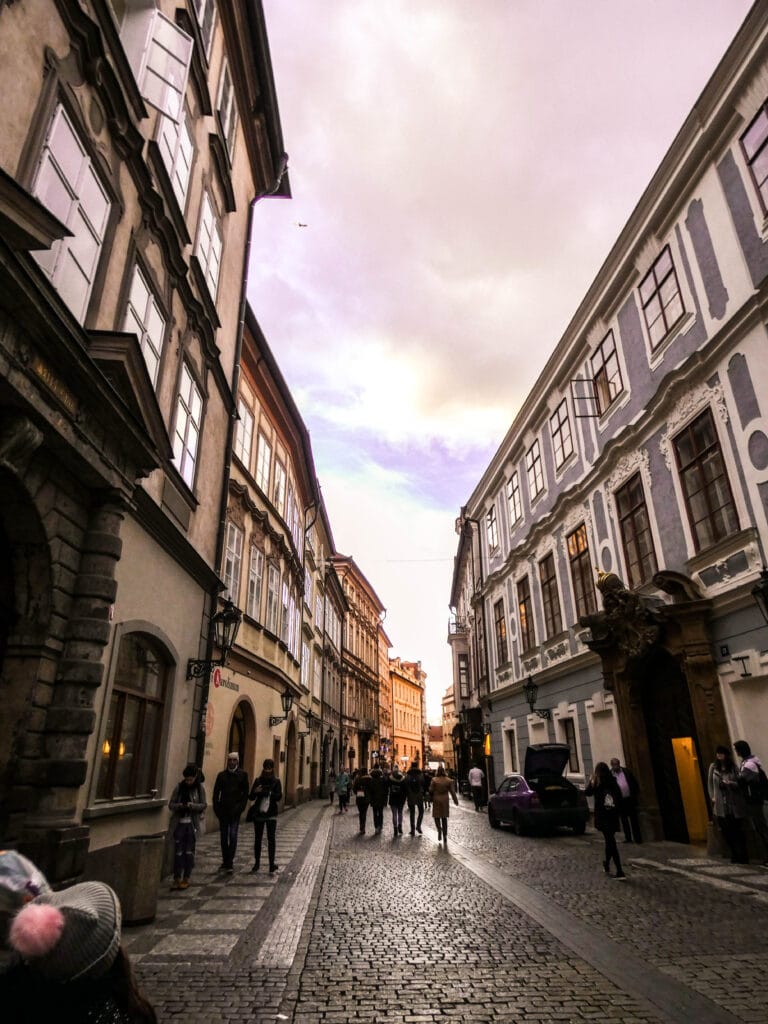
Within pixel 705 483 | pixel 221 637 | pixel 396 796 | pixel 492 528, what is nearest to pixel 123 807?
pixel 221 637

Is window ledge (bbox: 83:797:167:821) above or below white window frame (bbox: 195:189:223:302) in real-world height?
below

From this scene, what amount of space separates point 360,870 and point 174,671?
4.50 meters

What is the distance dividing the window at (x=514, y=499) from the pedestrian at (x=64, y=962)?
77.4 feet

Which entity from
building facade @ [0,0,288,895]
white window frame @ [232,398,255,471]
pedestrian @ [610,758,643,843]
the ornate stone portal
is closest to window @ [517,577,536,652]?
the ornate stone portal

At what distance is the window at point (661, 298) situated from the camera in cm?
1442

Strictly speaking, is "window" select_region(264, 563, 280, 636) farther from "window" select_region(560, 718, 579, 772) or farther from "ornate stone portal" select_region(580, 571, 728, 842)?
"ornate stone portal" select_region(580, 571, 728, 842)

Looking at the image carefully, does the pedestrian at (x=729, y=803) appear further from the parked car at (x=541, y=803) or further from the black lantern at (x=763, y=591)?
the parked car at (x=541, y=803)

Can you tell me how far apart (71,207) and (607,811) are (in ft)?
35.7

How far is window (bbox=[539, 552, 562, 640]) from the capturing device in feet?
68.1

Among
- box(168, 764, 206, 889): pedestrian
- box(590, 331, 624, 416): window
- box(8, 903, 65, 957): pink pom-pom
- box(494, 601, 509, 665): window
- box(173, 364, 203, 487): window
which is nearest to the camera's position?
box(8, 903, 65, 957): pink pom-pom

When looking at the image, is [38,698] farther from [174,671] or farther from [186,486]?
[186,486]

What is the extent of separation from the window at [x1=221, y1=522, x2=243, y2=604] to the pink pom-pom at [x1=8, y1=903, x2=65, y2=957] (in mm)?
14079

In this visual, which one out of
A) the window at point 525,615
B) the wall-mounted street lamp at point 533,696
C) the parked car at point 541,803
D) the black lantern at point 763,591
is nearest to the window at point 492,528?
the window at point 525,615

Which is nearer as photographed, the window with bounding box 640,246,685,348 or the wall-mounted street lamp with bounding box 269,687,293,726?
the window with bounding box 640,246,685,348
